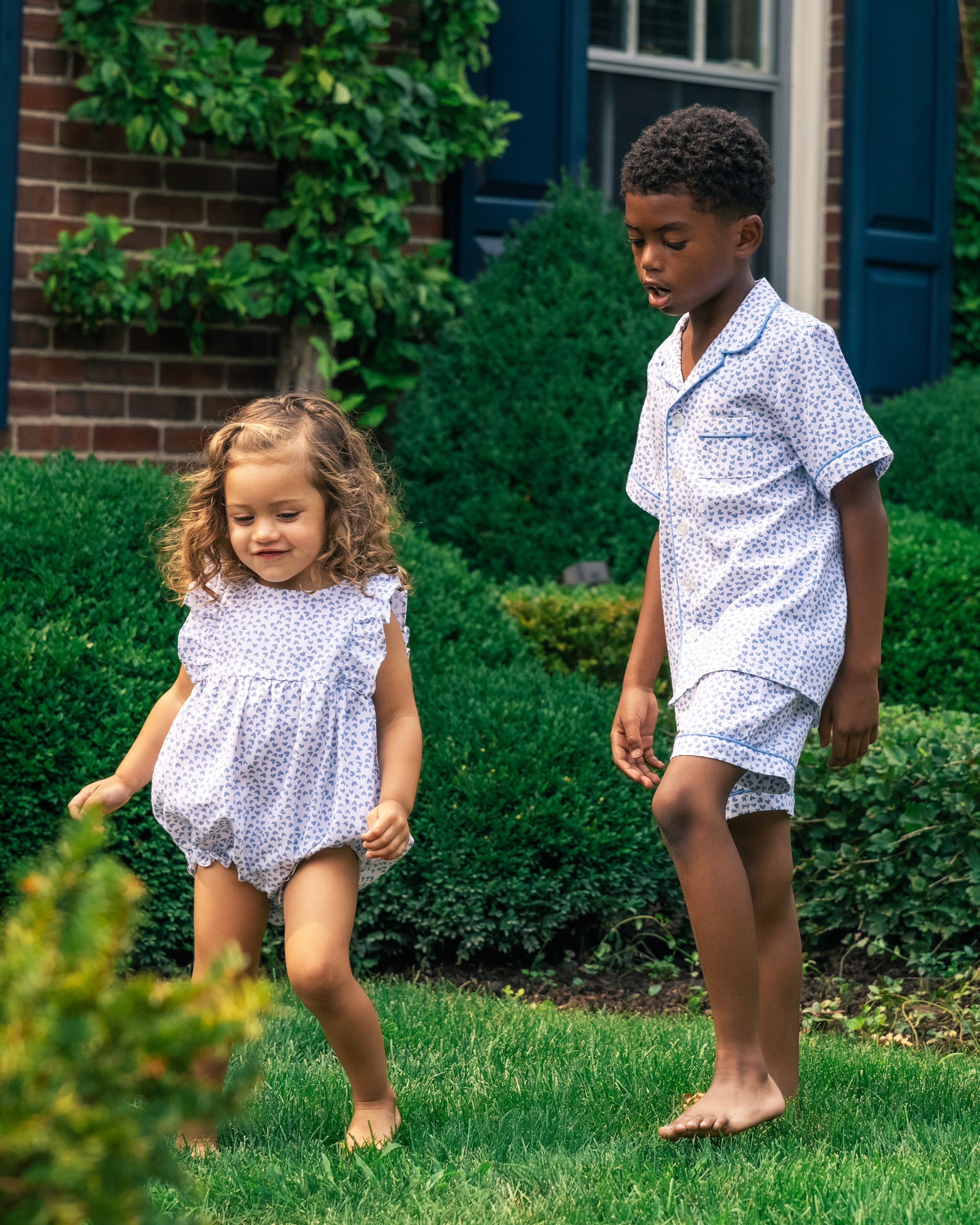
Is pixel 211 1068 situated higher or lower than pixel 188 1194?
lower

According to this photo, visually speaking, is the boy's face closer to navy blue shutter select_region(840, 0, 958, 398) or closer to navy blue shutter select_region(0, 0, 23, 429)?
navy blue shutter select_region(0, 0, 23, 429)

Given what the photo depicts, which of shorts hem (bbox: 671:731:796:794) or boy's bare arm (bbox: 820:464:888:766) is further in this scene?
boy's bare arm (bbox: 820:464:888:766)

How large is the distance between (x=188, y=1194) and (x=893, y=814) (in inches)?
119

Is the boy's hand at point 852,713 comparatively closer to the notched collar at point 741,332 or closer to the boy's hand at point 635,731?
the boy's hand at point 635,731

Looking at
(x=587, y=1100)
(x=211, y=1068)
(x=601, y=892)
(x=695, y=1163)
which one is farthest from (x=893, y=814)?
(x=211, y=1068)

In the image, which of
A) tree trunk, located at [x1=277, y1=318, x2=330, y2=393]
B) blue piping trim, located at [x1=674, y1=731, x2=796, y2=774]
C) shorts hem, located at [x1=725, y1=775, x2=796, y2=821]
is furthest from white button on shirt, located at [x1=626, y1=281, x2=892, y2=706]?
tree trunk, located at [x1=277, y1=318, x2=330, y2=393]

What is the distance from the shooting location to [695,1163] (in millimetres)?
2324

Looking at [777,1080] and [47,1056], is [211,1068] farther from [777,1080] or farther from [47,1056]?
[47,1056]

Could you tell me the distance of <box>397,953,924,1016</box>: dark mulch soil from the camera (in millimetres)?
3799

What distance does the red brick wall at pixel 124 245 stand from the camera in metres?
5.40

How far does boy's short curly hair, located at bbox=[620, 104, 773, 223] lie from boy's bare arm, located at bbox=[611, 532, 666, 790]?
2.08 feet

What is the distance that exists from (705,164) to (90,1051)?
6.26 feet

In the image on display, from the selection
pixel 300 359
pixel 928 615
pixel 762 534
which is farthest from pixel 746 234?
pixel 300 359

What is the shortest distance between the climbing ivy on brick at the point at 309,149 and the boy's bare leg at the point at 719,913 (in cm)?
344
